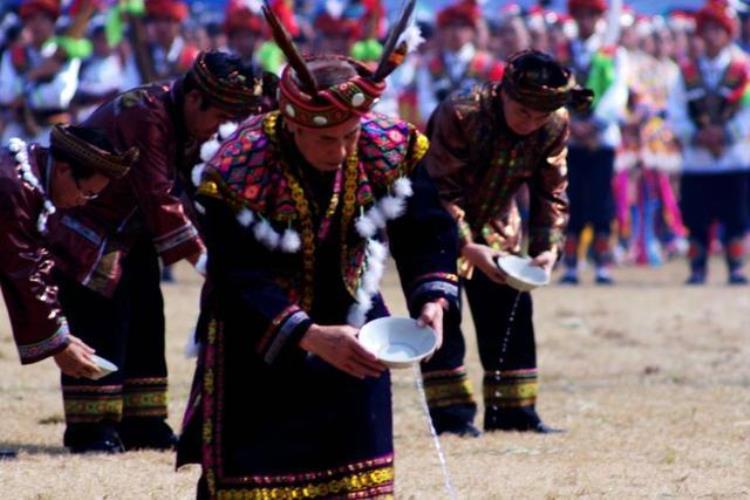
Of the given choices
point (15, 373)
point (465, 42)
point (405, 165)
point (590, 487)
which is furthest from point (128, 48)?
point (405, 165)

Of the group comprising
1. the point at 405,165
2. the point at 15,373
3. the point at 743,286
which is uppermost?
the point at 405,165

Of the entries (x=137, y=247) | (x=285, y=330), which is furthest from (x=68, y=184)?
(x=285, y=330)

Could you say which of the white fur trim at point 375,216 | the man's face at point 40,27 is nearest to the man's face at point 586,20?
the man's face at point 40,27

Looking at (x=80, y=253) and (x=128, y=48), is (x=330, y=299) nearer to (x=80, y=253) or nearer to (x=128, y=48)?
(x=80, y=253)

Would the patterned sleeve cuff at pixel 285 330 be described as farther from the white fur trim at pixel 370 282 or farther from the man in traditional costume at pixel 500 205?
the man in traditional costume at pixel 500 205

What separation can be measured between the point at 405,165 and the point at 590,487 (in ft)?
6.49

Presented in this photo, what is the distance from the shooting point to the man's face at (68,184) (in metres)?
6.40

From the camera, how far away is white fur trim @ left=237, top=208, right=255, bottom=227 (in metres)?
5.18

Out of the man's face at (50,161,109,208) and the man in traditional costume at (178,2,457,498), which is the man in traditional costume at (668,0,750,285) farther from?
the man in traditional costume at (178,2,457,498)

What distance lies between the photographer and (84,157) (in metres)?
6.36

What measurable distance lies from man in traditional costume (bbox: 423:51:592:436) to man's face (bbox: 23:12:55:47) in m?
6.15

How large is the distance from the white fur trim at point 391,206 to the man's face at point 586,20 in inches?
384

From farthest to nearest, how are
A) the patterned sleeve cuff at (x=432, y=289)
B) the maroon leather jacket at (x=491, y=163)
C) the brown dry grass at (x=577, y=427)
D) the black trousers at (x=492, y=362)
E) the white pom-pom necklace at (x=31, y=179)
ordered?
the black trousers at (x=492, y=362) < the maroon leather jacket at (x=491, y=163) < the brown dry grass at (x=577, y=427) < the white pom-pom necklace at (x=31, y=179) < the patterned sleeve cuff at (x=432, y=289)

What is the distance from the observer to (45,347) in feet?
20.2
